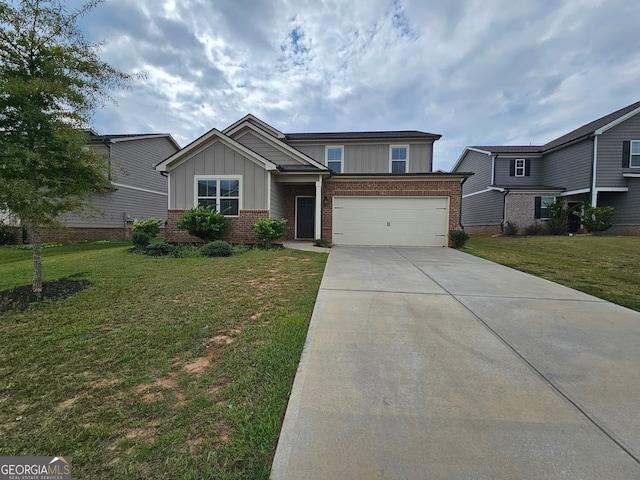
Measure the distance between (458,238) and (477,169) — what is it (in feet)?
45.4

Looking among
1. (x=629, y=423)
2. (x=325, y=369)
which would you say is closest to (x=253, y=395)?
(x=325, y=369)

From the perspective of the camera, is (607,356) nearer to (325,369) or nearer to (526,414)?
(526,414)

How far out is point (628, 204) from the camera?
17.6 meters

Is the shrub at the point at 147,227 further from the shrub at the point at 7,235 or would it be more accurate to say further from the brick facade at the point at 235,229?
the shrub at the point at 7,235

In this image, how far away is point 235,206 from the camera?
12.1 metres

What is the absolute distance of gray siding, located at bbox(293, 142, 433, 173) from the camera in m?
16.6

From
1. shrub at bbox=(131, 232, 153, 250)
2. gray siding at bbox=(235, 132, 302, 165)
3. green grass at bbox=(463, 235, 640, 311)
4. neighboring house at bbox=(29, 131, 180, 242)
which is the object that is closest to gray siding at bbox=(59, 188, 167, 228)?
neighboring house at bbox=(29, 131, 180, 242)

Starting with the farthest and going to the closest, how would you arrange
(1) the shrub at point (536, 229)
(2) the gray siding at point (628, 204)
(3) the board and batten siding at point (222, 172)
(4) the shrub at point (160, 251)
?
1. (1) the shrub at point (536, 229)
2. (2) the gray siding at point (628, 204)
3. (3) the board and batten siding at point (222, 172)
4. (4) the shrub at point (160, 251)

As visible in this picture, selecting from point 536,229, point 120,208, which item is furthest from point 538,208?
point 120,208

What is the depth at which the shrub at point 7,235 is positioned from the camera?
544 inches

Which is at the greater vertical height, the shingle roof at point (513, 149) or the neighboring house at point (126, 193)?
the shingle roof at point (513, 149)

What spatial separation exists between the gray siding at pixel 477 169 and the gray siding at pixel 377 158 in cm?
792

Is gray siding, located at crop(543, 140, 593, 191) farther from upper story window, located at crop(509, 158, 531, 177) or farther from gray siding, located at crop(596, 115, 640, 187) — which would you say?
upper story window, located at crop(509, 158, 531, 177)

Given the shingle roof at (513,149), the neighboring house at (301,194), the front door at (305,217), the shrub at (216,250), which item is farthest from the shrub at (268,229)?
the shingle roof at (513,149)
